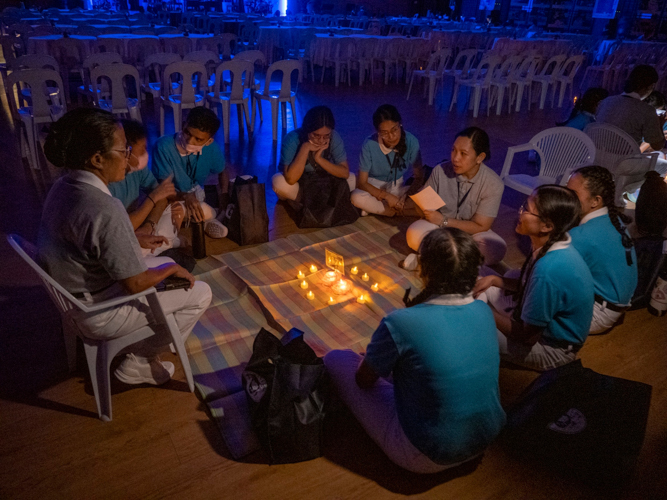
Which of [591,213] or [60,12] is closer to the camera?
[591,213]

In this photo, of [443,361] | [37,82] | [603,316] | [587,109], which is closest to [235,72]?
[37,82]

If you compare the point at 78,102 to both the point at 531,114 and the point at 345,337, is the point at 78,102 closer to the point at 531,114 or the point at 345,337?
the point at 345,337

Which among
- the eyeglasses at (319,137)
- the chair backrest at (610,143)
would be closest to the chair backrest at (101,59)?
the eyeglasses at (319,137)

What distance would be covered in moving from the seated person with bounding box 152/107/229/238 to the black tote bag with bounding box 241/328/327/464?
164cm

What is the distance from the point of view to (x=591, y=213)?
8.41 ft

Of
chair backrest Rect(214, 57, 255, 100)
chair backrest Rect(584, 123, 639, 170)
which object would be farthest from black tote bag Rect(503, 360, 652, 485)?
chair backrest Rect(214, 57, 255, 100)

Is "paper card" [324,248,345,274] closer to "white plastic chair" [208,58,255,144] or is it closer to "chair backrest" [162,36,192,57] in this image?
"white plastic chair" [208,58,255,144]

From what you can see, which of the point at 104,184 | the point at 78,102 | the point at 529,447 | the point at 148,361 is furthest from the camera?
the point at 78,102

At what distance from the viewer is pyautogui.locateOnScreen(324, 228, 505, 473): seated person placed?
59.7 inches

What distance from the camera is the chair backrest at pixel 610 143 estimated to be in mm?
3877

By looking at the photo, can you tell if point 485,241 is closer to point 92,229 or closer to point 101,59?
point 92,229

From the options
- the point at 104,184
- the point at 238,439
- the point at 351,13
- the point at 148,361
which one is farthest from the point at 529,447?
the point at 351,13

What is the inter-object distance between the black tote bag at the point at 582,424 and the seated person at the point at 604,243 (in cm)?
66

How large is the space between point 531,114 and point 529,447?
7.94 metres
